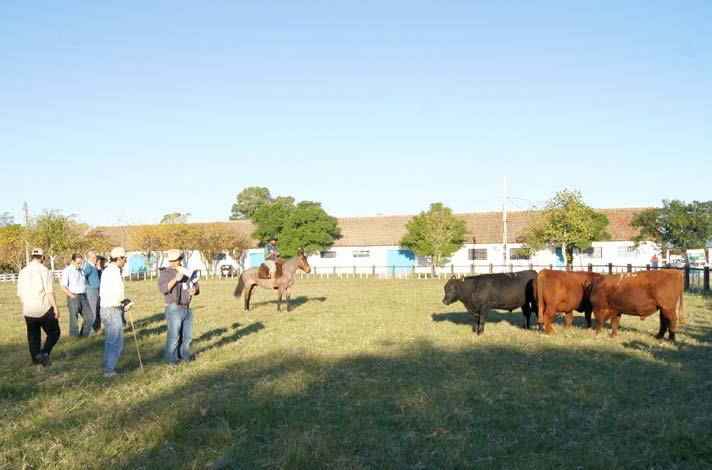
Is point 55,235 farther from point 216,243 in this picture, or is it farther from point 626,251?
point 626,251

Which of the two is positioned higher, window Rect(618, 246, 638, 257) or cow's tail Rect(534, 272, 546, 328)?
window Rect(618, 246, 638, 257)

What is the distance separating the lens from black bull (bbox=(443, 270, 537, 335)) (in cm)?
1295

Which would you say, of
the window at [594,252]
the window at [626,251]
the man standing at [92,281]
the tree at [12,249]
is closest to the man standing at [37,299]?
the man standing at [92,281]

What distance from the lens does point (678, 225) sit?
4169 centimetres

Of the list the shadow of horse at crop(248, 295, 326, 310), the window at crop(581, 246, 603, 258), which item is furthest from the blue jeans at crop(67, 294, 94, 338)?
the window at crop(581, 246, 603, 258)

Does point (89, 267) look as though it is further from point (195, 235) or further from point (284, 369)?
point (195, 235)

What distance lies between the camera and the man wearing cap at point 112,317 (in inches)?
349

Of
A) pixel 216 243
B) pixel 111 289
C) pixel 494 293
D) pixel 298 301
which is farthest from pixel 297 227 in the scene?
pixel 111 289

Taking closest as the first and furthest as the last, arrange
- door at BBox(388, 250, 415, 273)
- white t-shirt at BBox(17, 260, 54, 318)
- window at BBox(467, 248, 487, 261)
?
white t-shirt at BBox(17, 260, 54, 318) < window at BBox(467, 248, 487, 261) < door at BBox(388, 250, 415, 273)

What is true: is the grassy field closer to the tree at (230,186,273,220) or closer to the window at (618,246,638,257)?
the window at (618,246,638,257)

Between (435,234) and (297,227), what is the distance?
12.8 m

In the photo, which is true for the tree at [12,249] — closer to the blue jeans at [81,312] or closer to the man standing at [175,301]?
the blue jeans at [81,312]

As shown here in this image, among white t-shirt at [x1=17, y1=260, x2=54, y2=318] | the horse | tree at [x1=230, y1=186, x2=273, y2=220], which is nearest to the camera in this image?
white t-shirt at [x1=17, y1=260, x2=54, y2=318]

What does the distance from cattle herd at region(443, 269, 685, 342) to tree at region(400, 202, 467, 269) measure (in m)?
33.4
